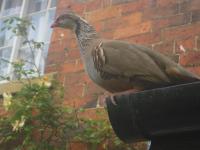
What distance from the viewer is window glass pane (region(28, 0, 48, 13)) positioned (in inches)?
200

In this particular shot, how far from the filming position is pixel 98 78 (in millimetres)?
1836

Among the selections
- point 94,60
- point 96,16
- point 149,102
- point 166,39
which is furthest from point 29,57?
point 149,102

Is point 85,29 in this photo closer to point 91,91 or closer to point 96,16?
point 91,91

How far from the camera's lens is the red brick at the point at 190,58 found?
3201 millimetres

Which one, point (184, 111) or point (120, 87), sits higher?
point (120, 87)

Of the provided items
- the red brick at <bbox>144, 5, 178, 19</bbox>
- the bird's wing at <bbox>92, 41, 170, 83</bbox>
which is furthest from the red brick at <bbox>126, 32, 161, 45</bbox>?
the bird's wing at <bbox>92, 41, 170, 83</bbox>

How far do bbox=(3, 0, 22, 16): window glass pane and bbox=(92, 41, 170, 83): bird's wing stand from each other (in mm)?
3459

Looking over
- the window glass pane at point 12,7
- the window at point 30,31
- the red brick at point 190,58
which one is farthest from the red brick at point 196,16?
the window glass pane at point 12,7

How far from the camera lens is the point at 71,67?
390 cm

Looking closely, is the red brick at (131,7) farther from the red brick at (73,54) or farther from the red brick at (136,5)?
the red brick at (73,54)

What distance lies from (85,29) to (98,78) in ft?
1.46

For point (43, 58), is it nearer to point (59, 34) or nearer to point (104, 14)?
point (59, 34)

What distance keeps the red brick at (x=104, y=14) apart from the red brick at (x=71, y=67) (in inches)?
15.9

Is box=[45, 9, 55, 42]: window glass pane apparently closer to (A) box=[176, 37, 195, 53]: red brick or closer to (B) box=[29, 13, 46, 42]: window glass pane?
(B) box=[29, 13, 46, 42]: window glass pane
